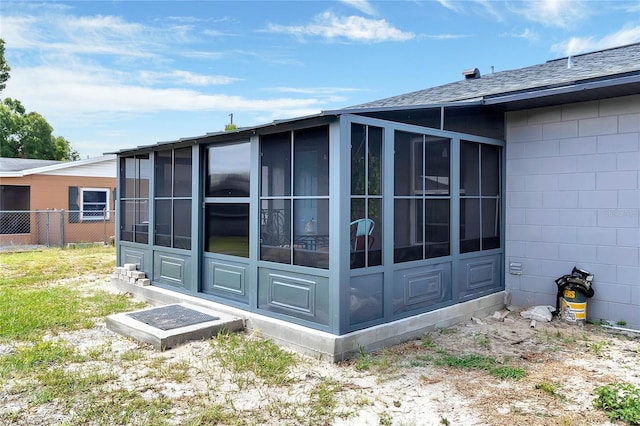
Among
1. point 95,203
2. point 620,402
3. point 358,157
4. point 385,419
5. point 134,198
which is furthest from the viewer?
point 95,203

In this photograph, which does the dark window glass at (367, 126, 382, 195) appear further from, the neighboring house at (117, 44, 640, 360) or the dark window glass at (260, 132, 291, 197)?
the dark window glass at (260, 132, 291, 197)

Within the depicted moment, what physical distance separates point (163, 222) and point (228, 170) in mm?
1697

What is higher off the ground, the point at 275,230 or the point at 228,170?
the point at 228,170

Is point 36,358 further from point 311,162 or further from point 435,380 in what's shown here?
point 435,380

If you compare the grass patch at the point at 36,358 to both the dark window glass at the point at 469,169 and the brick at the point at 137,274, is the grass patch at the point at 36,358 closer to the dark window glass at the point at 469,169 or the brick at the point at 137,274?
the brick at the point at 137,274

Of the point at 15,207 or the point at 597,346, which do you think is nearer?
the point at 597,346

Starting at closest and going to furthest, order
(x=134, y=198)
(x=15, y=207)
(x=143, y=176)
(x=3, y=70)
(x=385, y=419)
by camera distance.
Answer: (x=385, y=419), (x=143, y=176), (x=134, y=198), (x=15, y=207), (x=3, y=70)

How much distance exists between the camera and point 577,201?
18.4 feet

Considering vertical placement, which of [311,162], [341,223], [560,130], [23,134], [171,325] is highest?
[23,134]

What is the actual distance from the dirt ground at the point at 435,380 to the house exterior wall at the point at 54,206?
10.5 meters

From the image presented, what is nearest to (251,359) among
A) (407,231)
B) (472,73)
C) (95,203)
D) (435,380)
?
(435,380)

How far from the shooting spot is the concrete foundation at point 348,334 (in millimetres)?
4137

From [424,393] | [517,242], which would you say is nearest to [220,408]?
[424,393]

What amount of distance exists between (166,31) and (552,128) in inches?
380
